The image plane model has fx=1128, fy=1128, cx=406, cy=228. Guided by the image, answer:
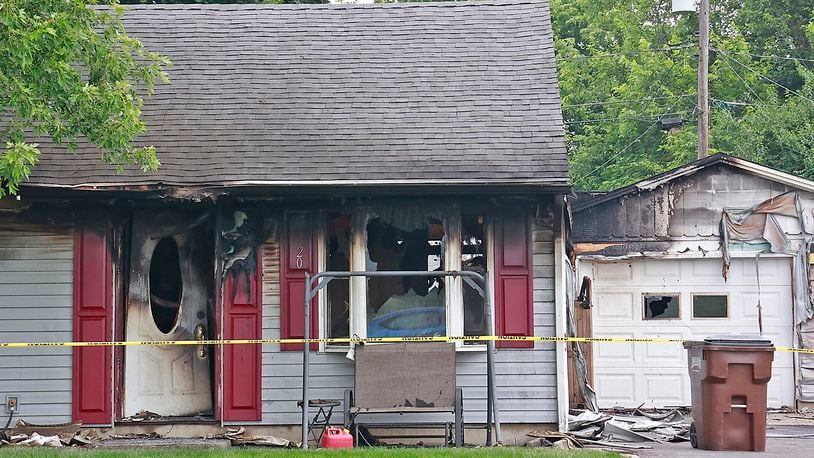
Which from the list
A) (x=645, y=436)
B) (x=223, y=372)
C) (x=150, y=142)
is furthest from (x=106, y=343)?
(x=645, y=436)

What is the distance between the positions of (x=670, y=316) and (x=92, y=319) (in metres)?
8.58

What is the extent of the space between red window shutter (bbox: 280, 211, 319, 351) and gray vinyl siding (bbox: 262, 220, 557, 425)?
0.58ft

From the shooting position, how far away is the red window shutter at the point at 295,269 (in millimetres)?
13383

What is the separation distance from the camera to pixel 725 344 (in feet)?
39.1

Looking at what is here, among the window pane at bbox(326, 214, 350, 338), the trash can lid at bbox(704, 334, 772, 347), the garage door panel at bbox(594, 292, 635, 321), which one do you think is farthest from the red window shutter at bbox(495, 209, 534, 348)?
the garage door panel at bbox(594, 292, 635, 321)

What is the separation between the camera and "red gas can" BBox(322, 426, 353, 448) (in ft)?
39.2

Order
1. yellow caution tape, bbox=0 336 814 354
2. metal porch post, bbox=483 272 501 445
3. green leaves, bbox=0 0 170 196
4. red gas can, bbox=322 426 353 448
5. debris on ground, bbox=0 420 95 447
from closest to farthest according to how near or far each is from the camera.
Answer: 1. green leaves, bbox=0 0 170 196
2. red gas can, bbox=322 426 353 448
3. metal porch post, bbox=483 272 501 445
4. yellow caution tape, bbox=0 336 814 354
5. debris on ground, bbox=0 420 95 447

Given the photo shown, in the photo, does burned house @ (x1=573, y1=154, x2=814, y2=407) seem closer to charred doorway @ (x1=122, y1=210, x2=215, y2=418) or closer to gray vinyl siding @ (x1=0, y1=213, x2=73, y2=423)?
charred doorway @ (x1=122, y1=210, x2=215, y2=418)

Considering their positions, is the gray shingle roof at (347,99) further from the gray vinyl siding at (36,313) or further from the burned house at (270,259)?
the gray vinyl siding at (36,313)

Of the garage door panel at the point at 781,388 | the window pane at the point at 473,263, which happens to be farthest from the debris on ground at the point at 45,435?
the garage door panel at the point at 781,388

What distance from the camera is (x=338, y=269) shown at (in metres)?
13.7

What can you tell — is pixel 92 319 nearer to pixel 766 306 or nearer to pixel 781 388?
pixel 766 306

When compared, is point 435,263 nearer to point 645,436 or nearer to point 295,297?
point 295,297

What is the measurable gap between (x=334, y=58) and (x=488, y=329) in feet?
16.9
